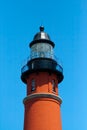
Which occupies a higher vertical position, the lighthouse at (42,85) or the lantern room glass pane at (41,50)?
the lantern room glass pane at (41,50)

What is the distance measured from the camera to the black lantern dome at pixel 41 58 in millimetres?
28328

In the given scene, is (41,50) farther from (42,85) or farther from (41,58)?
(42,85)

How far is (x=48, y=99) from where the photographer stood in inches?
1075

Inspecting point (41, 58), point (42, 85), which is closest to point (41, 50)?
point (41, 58)

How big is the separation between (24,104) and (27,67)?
9.57ft

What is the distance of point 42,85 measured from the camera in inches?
1096

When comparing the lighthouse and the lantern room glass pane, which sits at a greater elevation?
the lantern room glass pane

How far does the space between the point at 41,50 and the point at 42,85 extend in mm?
3040

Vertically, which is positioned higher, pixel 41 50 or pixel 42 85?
pixel 41 50

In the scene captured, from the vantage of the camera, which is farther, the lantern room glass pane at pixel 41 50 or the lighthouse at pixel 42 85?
the lantern room glass pane at pixel 41 50

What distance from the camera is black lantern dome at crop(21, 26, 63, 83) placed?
28328 mm

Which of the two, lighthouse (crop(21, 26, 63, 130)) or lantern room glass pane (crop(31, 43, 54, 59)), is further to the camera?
lantern room glass pane (crop(31, 43, 54, 59))

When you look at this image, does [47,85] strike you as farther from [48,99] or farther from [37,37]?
[37,37]

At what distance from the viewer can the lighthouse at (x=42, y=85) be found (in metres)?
26.8
